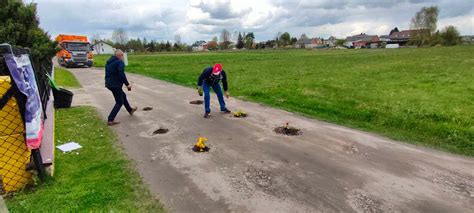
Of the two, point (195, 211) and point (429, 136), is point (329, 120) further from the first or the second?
point (195, 211)

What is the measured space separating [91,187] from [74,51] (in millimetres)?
28858

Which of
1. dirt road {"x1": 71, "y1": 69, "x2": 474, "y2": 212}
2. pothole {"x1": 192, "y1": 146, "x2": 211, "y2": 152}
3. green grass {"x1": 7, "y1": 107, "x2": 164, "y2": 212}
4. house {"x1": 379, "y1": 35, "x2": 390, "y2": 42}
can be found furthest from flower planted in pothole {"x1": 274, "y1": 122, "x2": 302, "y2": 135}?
house {"x1": 379, "y1": 35, "x2": 390, "y2": 42}

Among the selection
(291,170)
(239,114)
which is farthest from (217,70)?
(291,170)

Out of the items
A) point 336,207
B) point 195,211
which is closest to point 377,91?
point 336,207

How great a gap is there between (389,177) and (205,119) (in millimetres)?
4838

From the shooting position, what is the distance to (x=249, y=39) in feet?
436

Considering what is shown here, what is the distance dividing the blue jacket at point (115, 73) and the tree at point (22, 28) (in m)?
4.13

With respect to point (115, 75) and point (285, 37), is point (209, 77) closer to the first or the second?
point (115, 75)

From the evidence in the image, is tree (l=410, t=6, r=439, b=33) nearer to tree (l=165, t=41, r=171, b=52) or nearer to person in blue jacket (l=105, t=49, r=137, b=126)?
tree (l=165, t=41, r=171, b=52)

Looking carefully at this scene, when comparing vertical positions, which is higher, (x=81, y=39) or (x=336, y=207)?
(x=81, y=39)

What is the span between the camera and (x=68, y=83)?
55.6ft

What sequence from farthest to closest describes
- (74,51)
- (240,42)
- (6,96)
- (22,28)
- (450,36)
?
(240,42), (450,36), (74,51), (22,28), (6,96)

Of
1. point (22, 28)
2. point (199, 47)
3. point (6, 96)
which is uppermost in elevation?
point (22, 28)

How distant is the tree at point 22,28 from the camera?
1085 centimetres
